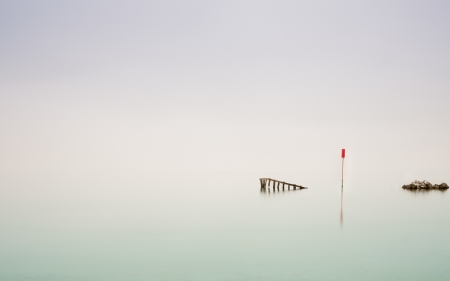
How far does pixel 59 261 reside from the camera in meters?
13.3

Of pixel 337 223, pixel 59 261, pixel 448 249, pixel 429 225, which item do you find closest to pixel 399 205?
pixel 429 225

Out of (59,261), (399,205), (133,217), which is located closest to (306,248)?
(59,261)

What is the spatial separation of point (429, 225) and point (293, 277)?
14.2 meters

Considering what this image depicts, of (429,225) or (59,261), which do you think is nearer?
(59,261)

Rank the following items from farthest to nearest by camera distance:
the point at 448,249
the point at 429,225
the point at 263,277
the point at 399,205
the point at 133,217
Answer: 1. the point at 399,205
2. the point at 133,217
3. the point at 429,225
4. the point at 448,249
5. the point at 263,277

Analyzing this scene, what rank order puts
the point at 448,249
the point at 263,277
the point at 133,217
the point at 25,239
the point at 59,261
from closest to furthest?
the point at 263,277 → the point at 59,261 → the point at 448,249 → the point at 25,239 → the point at 133,217

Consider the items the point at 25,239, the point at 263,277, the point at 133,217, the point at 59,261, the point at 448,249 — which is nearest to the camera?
the point at 263,277

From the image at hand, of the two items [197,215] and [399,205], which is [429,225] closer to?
[399,205]

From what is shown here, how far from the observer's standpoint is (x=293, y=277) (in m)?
11.6

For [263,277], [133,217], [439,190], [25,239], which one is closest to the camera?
[263,277]

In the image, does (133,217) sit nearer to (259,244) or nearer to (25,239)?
(25,239)

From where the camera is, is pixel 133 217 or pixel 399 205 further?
pixel 399 205

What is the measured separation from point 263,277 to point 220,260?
243 cm

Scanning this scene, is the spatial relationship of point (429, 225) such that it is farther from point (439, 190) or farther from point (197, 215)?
point (439, 190)
